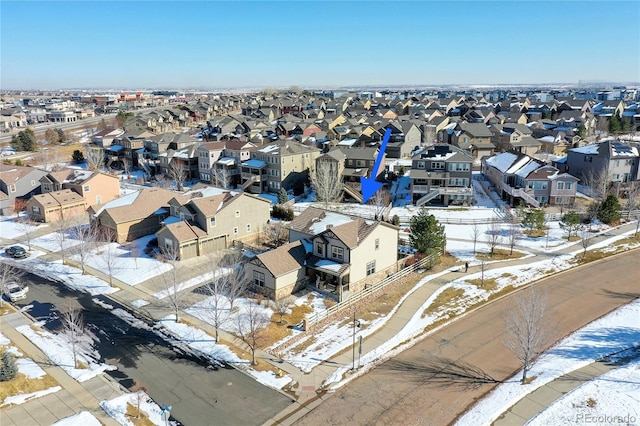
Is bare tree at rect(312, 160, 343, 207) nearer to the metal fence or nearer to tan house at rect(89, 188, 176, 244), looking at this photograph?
tan house at rect(89, 188, 176, 244)

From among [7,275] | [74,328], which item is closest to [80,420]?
[74,328]

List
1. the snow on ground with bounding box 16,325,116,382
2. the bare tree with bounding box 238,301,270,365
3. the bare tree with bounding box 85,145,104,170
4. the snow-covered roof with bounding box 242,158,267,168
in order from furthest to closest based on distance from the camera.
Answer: the bare tree with bounding box 85,145,104,170 < the snow-covered roof with bounding box 242,158,267,168 < the bare tree with bounding box 238,301,270,365 < the snow on ground with bounding box 16,325,116,382

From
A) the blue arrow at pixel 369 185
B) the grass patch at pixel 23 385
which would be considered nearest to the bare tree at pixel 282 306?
the grass patch at pixel 23 385

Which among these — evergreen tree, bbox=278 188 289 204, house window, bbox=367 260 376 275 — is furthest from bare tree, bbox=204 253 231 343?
evergreen tree, bbox=278 188 289 204

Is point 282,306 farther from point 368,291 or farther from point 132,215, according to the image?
point 132,215

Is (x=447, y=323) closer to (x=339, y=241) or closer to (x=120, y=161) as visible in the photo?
(x=339, y=241)

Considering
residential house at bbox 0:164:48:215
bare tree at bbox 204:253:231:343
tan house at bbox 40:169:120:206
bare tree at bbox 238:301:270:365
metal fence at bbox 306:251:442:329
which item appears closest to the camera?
bare tree at bbox 238:301:270:365

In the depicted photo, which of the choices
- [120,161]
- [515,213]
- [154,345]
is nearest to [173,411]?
[154,345]
